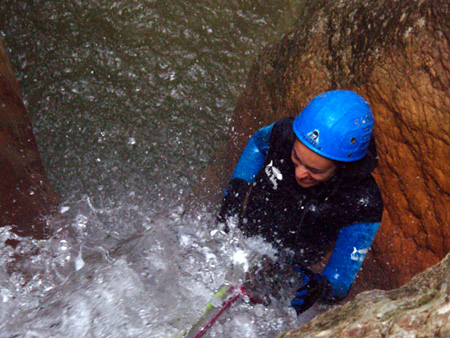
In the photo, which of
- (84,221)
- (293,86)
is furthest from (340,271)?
(84,221)

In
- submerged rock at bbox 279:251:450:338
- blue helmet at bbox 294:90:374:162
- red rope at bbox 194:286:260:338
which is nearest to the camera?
submerged rock at bbox 279:251:450:338

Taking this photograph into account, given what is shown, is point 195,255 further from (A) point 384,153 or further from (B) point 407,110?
(B) point 407,110

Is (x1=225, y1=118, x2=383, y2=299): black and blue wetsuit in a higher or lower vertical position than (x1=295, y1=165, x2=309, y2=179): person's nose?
lower

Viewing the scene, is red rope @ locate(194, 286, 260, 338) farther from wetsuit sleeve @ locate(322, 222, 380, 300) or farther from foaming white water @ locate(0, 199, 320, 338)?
wetsuit sleeve @ locate(322, 222, 380, 300)

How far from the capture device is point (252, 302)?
2561 mm

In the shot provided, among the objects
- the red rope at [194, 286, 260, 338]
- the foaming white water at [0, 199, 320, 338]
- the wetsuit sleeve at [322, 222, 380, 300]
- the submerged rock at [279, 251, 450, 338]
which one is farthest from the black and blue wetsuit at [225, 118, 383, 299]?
the submerged rock at [279, 251, 450, 338]

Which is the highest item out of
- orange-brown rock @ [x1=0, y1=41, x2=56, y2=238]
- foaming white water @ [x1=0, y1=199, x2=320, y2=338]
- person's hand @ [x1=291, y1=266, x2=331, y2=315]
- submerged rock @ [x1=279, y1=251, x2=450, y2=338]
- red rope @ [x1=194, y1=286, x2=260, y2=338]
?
orange-brown rock @ [x1=0, y1=41, x2=56, y2=238]

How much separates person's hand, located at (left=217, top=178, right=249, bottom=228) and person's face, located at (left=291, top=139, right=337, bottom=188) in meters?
0.47

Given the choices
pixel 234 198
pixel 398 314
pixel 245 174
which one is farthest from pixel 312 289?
pixel 398 314

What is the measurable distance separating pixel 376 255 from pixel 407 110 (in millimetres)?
1046

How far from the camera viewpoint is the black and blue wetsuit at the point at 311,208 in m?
2.28

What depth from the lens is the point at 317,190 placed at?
234 cm

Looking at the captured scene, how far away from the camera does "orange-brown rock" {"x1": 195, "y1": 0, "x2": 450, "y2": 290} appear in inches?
102

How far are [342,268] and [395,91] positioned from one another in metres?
1.15
